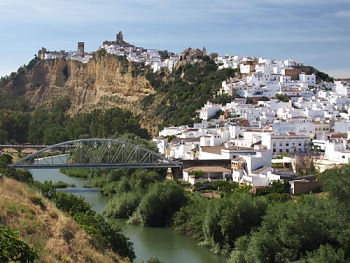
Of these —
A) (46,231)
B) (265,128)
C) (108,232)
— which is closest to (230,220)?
(108,232)

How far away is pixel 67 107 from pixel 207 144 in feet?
137

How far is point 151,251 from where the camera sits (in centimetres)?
1831

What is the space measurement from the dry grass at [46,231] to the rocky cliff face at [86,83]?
158ft

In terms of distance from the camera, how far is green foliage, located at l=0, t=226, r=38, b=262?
613 cm

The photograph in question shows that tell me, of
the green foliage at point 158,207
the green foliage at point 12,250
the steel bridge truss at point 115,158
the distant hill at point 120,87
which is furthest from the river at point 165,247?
the distant hill at point 120,87

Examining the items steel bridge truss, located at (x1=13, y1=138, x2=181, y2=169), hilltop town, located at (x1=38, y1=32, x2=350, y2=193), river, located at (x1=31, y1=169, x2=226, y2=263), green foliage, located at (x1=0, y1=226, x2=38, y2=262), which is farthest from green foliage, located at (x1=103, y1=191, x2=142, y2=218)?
green foliage, located at (x1=0, y1=226, x2=38, y2=262)

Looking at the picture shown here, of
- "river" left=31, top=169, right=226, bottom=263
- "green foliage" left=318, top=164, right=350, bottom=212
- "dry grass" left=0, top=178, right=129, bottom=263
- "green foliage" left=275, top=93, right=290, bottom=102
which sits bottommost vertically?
"river" left=31, top=169, right=226, bottom=263

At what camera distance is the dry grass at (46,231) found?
26.7ft

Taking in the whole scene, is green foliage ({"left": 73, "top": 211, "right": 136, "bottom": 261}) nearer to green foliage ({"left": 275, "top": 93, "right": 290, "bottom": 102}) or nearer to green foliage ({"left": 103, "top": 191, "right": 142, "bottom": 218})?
green foliage ({"left": 103, "top": 191, "right": 142, "bottom": 218})

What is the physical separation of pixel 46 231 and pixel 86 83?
216 feet

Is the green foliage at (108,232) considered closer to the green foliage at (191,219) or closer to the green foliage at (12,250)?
the green foliage at (191,219)

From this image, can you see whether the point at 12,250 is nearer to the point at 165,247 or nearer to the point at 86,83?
the point at 165,247

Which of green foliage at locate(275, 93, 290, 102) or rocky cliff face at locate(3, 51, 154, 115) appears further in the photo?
rocky cliff face at locate(3, 51, 154, 115)

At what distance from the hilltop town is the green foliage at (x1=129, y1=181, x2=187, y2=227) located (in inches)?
185
